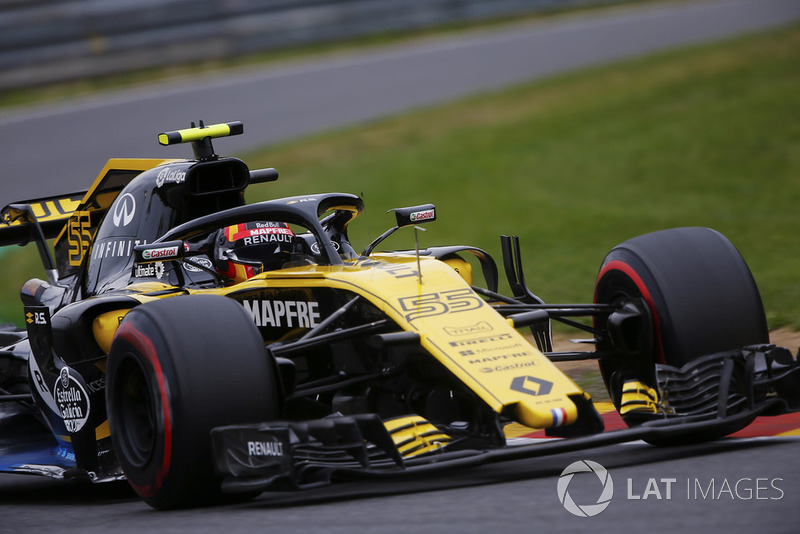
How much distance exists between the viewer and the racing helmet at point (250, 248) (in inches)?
274

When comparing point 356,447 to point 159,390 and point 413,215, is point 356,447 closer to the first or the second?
point 159,390

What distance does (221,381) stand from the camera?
5.27 m

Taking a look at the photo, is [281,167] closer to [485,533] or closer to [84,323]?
[84,323]

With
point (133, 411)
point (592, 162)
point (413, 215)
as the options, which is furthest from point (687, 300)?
point (592, 162)

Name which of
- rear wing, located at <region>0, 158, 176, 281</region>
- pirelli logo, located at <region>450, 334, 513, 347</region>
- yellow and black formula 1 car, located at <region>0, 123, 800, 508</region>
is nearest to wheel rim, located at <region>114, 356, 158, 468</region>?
yellow and black formula 1 car, located at <region>0, 123, 800, 508</region>

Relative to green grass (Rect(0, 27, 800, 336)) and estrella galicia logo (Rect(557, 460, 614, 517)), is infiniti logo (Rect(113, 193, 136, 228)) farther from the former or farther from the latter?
green grass (Rect(0, 27, 800, 336))

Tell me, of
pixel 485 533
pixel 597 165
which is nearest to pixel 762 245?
pixel 597 165

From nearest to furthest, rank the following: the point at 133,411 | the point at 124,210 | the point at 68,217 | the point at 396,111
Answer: the point at 133,411 → the point at 124,210 → the point at 68,217 → the point at 396,111

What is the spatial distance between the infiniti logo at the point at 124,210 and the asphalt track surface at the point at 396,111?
161 cm

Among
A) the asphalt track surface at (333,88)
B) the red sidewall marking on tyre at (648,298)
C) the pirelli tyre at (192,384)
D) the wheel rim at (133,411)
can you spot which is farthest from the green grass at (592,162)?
the pirelli tyre at (192,384)

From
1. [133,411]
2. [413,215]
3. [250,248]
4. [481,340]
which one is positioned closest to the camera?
[481,340]

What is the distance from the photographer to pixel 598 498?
4.77 m

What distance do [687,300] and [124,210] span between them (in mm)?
3453

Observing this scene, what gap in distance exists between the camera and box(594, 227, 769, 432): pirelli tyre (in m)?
6.07
